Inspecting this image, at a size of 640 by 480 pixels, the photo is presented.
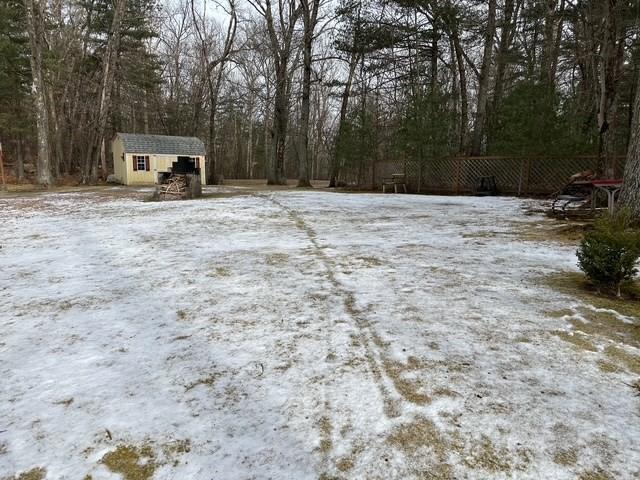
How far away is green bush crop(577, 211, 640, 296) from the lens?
320 cm

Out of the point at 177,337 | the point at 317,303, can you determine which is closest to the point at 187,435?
the point at 177,337

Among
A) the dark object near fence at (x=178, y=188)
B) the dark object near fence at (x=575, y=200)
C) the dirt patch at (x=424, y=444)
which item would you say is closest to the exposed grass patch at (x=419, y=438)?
the dirt patch at (x=424, y=444)

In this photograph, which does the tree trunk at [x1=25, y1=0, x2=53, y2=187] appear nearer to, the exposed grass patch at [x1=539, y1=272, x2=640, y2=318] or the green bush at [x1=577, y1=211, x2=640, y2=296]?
the exposed grass patch at [x1=539, y1=272, x2=640, y2=318]

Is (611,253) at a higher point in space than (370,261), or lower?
higher

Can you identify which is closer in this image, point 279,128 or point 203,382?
point 203,382

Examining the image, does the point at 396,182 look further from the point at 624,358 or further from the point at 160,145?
the point at 160,145

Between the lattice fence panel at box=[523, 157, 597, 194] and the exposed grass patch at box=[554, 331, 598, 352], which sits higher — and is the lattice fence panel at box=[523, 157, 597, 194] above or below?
above

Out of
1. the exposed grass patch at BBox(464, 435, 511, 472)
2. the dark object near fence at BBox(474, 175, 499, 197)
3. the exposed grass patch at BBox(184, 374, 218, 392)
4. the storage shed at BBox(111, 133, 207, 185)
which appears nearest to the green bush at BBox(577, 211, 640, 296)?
the exposed grass patch at BBox(464, 435, 511, 472)

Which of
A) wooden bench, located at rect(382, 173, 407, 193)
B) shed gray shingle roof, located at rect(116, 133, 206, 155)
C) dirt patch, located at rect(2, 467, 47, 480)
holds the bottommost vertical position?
dirt patch, located at rect(2, 467, 47, 480)

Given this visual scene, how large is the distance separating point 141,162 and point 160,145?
5.33 ft

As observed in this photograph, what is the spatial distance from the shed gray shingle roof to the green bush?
2351 cm

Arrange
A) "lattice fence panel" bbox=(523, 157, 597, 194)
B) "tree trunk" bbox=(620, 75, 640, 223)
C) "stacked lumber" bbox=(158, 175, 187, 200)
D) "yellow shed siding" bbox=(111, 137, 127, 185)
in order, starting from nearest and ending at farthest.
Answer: "tree trunk" bbox=(620, 75, 640, 223)
"lattice fence panel" bbox=(523, 157, 597, 194)
"stacked lumber" bbox=(158, 175, 187, 200)
"yellow shed siding" bbox=(111, 137, 127, 185)

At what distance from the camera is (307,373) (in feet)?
6.92

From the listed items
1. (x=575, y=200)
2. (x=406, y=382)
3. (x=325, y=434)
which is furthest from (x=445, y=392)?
(x=575, y=200)
